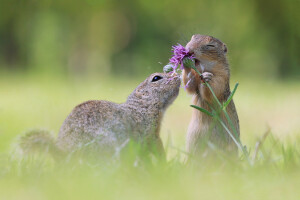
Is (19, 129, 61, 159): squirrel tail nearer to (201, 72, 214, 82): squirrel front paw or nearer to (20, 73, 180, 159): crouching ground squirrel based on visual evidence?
(20, 73, 180, 159): crouching ground squirrel

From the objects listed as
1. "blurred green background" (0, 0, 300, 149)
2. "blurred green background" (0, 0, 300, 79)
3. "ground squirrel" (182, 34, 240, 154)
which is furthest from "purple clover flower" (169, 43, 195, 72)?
"blurred green background" (0, 0, 300, 79)

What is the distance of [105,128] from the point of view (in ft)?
9.99

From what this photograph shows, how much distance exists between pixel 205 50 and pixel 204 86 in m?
0.27

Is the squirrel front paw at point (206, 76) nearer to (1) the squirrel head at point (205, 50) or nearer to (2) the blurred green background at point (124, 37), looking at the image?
(1) the squirrel head at point (205, 50)

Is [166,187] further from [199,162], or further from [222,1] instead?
[222,1]

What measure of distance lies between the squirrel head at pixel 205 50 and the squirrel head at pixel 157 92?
0.40 meters

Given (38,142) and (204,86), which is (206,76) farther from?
Answer: (38,142)

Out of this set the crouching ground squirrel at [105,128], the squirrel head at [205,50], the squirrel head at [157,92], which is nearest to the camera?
the crouching ground squirrel at [105,128]

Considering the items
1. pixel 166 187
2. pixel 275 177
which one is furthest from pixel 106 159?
pixel 275 177

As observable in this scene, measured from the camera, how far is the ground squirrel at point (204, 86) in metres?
3.36

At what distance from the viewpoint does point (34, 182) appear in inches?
85.5

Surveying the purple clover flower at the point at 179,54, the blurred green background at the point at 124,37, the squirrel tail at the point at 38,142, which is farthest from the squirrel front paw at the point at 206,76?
the blurred green background at the point at 124,37

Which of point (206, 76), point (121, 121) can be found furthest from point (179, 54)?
point (121, 121)

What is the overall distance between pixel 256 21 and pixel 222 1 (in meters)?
1.61
